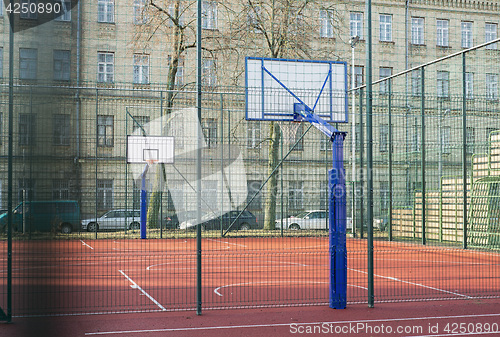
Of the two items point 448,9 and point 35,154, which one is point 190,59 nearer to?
point 448,9

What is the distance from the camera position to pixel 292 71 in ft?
33.9

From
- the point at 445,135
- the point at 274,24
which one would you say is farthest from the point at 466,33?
the point at 274,24

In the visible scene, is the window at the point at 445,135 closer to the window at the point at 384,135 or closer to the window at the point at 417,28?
the window at the point at 384,135

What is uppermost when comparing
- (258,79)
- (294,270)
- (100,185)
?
(258,79)

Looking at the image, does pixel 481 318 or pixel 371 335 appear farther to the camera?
pixel 481 318

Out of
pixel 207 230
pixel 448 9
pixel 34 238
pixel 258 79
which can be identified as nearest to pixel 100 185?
pixel 258 79

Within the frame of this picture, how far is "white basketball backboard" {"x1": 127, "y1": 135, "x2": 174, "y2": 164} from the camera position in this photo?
1555 cm

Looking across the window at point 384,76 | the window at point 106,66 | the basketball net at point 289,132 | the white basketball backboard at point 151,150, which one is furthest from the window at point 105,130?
the window at point 384,76

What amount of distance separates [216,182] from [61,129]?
→ 497 inches

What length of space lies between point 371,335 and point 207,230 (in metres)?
11.1

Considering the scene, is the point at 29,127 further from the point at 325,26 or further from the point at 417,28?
the point at 417,28

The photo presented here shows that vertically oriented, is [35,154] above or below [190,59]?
below

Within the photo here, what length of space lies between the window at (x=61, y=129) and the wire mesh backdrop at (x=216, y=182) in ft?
0.06

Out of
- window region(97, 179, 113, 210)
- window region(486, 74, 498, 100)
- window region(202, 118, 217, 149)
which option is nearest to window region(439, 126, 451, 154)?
window region(486, 74, 498, 100)
